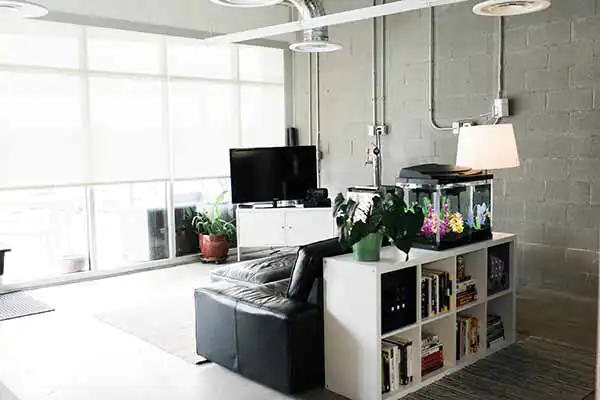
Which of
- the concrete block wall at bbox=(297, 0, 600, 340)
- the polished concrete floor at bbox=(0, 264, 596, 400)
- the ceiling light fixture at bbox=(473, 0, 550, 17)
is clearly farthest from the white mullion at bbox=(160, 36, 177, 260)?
the ceiling light fixture at bbox=(473, 0, 550, 17)

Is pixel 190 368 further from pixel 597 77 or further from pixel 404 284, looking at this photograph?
pixel 597 77

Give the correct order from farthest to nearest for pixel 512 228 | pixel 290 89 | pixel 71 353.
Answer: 1. pixel 290 89
2. pixel 512 228
3. pixel 71 353

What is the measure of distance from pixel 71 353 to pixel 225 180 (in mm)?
3790

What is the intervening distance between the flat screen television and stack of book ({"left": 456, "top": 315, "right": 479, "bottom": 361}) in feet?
11.6

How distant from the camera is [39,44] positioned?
6289mm

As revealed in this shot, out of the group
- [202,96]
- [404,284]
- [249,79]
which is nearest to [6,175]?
[202,96]

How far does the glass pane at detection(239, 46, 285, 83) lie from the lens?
26.1 feet

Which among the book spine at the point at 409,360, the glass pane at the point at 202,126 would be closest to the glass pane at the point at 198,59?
Answer: the glass pane at the point at 202,126

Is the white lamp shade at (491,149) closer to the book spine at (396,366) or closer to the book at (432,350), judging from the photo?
the book at (432,350)

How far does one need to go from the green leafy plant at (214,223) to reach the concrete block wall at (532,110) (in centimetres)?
206

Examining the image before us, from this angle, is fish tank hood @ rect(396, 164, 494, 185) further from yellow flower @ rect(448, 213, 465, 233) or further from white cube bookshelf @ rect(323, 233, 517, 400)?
white cube bookshelf @ rect(323, 233, 517, 400)

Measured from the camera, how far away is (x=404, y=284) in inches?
141

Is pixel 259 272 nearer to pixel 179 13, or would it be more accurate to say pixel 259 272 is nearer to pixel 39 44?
pixel 39 44

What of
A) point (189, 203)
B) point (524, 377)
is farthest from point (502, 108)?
point (189, 203)
